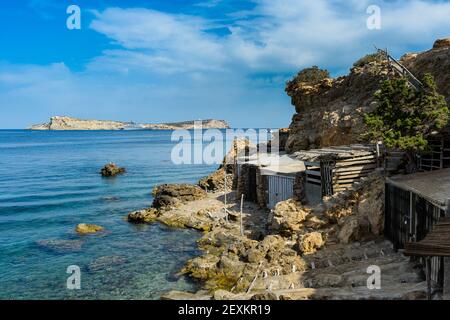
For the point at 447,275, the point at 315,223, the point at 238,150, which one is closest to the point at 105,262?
the point at 315,223

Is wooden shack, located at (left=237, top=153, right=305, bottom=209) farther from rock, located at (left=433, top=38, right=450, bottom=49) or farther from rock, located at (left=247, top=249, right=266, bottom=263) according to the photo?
rock, located at (left=433, top=38, right=450, bottom=49)

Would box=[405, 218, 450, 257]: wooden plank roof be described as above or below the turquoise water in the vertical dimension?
above

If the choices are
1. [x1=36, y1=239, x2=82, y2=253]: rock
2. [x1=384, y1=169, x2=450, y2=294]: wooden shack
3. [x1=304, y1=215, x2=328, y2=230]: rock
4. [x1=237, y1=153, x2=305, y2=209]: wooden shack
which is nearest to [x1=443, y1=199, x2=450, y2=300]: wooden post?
[x1=384, y1=169, x2=450, y2=294]: wooden shack

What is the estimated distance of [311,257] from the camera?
72.2 feet

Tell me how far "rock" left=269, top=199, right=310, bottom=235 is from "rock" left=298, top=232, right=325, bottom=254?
219 centimetres

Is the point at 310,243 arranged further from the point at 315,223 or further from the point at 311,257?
the point at 315,223

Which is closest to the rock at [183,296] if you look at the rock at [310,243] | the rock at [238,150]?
the rock at [310,243]

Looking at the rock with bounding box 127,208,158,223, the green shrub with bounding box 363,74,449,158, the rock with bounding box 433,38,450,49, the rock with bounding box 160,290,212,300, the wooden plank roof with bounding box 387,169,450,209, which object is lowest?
the rock with bounding box 160,290,212,300

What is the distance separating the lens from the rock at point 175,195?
40.8 m

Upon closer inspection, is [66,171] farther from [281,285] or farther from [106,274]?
[281,285]

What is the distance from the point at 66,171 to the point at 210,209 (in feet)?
153

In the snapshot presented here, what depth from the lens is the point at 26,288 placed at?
2258cm

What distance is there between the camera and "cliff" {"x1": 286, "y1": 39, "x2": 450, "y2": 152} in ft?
108

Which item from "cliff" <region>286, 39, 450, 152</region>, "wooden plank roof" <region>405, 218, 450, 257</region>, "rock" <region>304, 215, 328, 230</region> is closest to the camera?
"wooden plank roof" <region>405, 218, 450, 257</region>
